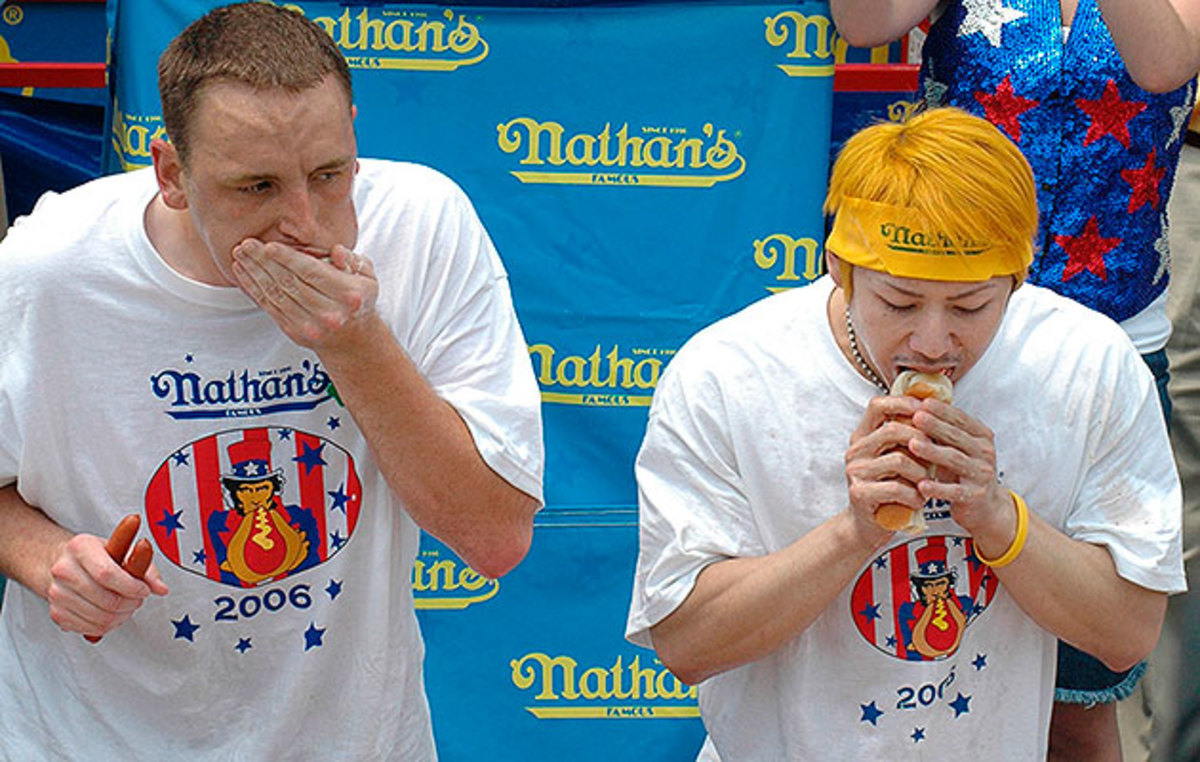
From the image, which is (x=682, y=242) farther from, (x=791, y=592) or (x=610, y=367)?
(x=791, y=592)

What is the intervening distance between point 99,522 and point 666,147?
1.71 meters

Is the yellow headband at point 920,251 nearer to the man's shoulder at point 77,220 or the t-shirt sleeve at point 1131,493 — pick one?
the t-shirt sleeve at point 1131,493

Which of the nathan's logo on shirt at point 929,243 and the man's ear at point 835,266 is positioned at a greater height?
the nathan's logo on shirt at point 929,243

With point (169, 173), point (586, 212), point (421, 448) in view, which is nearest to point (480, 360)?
point (421, 448)

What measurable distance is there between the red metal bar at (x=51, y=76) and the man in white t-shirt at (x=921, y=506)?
211 cm

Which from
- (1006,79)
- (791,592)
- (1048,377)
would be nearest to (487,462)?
(791,592)

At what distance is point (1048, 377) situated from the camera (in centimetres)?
262

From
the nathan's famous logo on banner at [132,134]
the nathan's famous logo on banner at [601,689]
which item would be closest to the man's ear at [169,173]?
the nathan's famous logo on banner at [132,134]

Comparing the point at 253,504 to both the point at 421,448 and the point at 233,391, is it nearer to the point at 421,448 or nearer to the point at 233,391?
the point at 233,391

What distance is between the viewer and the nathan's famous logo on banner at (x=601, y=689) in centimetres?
400

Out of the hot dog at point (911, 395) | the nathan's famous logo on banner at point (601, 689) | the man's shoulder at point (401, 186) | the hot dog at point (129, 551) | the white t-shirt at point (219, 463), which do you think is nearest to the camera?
the hot dog at point (129, 551)

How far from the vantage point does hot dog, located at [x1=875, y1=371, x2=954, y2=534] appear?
94.3 inches

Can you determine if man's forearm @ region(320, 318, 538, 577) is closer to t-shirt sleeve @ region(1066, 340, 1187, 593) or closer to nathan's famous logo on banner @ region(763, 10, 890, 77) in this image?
t-shirt sleeve @ region(1066, 340, 1187, 593)

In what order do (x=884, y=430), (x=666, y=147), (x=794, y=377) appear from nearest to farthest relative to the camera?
(x=884, y=430) < (x=794, y=377) < (x=666, y=147)
